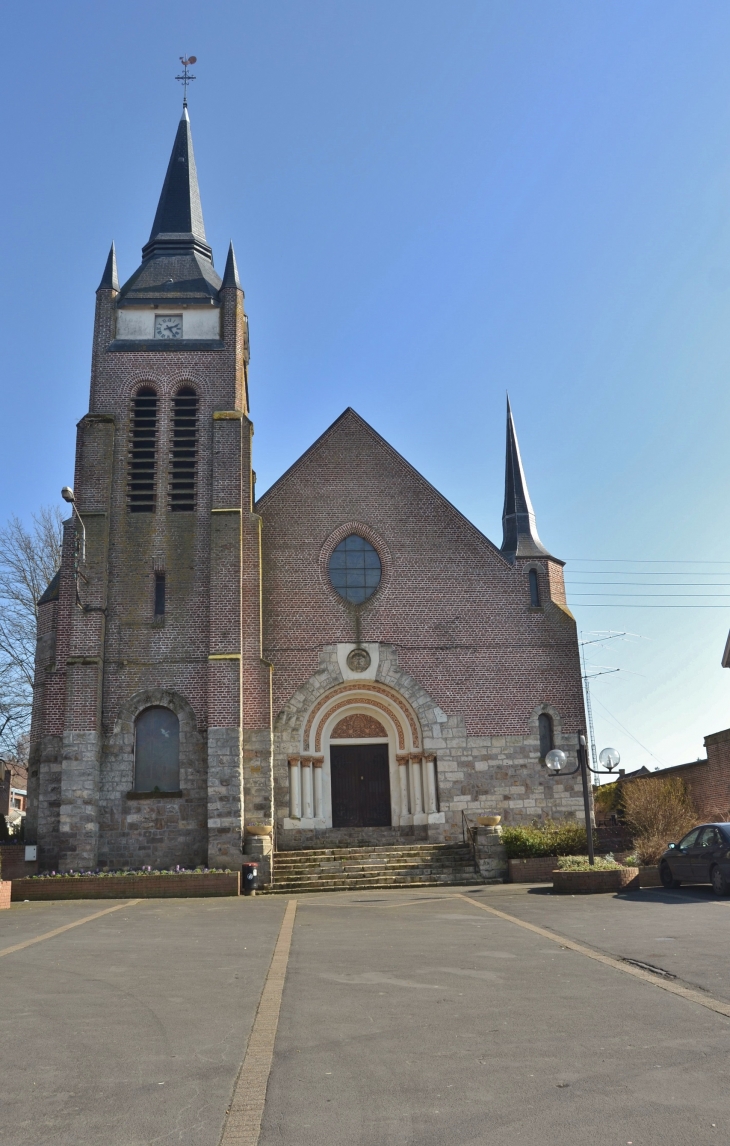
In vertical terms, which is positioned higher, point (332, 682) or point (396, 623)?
point (396, 623)

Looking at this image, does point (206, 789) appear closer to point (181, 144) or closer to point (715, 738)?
point (715, 738)

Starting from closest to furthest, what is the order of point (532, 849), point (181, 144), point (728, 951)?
point (728, 951) → point (532, 849) → point (181, 144)

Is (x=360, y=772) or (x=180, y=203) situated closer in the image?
(x=360, y=772)

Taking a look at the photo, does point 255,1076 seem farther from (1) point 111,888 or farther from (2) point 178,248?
(2) point 178,248

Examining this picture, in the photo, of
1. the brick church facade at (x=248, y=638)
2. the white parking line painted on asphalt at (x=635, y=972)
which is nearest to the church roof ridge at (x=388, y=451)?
the brick church facade at (x=248, y=638)

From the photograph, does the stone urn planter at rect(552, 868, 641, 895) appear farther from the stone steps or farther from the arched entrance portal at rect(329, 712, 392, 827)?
the arched entrance portal at rect(329, 712, 392, 827)

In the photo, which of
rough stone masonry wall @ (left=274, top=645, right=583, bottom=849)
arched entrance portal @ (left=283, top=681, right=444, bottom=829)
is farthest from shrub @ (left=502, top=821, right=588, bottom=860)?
arched entrance portal @ (left=283, top=681, right=444, bottom=829)

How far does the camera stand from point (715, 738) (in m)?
26.3

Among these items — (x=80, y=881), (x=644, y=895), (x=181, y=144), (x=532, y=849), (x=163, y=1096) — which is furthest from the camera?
(x=181, y=144)

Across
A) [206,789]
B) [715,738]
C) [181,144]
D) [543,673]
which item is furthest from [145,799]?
[181,144]

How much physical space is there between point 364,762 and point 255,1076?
67.5ft

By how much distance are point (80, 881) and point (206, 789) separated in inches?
154

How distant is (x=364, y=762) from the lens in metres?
→ 26.1

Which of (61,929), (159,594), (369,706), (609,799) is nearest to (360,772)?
(369,706)
